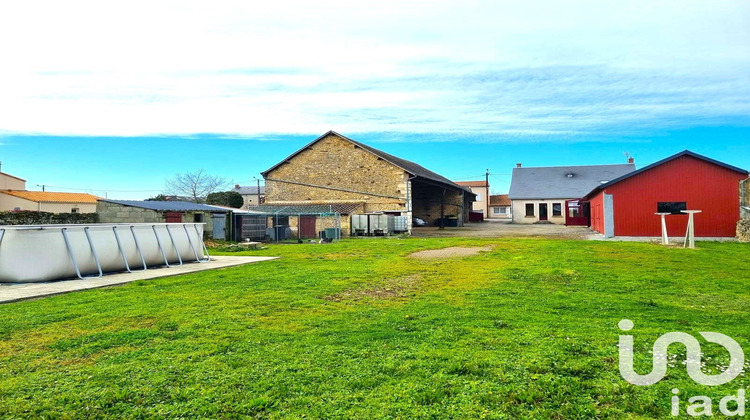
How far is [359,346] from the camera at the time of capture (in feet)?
17.0

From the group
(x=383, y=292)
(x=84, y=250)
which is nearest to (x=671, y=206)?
(x=383, y=292)

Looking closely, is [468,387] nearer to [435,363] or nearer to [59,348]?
[435,363]

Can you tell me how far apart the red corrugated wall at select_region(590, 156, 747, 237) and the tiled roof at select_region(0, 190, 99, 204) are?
54.6 metres

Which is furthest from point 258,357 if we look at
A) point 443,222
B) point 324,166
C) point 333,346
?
point 443,222

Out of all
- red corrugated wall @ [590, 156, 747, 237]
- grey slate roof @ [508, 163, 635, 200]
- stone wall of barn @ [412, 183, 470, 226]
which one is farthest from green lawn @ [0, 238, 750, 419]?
grey slate roof @ [508, 163, 635, 200]

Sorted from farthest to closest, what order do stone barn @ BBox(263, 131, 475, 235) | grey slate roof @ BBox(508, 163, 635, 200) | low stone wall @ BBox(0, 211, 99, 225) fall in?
grey slate roof @ BBox(508, 163, 635, 200) < stone barn @ BBox(263, 131, 475, 235) < low stone wall @ BBox(0, 211, 99, 225)

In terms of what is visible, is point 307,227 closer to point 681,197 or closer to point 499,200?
point 681,197

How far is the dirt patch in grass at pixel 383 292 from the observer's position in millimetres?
8398

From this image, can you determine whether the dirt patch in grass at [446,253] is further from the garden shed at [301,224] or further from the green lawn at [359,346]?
the garden shed at [301,224]

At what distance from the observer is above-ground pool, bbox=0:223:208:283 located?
34.5ft

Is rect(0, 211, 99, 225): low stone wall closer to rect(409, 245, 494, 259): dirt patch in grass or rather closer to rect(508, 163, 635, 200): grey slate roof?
rect(409, 245, 494, 259): dirt patch in grass

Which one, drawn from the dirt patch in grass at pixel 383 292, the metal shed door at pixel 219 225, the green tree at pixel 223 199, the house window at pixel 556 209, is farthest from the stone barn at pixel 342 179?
the dirt patch in grass at pixel 383 292

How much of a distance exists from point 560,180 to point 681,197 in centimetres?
3115

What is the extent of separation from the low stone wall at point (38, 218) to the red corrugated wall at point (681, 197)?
1073 inches
